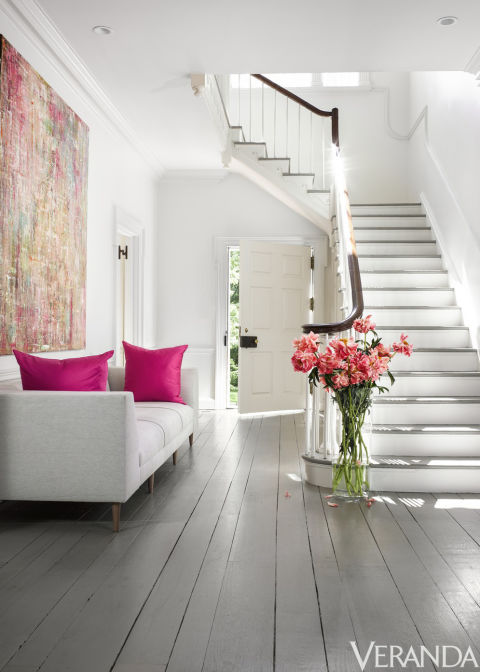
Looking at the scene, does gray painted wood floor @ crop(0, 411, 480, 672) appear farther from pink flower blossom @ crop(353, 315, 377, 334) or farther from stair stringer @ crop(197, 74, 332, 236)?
stair stringer @ crop(197, 74, 332, 236)

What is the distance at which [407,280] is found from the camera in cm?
602

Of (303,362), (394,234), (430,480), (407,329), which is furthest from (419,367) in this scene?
(394,234)

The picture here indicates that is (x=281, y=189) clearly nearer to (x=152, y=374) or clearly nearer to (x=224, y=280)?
(x=224, y=280)

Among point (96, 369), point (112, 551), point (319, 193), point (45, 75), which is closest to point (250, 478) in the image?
point (96, 369)

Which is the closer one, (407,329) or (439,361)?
(439,361)

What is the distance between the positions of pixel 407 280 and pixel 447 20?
2.66 meters

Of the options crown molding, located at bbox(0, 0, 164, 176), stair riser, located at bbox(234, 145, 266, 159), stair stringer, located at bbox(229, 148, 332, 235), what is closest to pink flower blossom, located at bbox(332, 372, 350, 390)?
crown molding, located at bbox(0, 0, 164, 176)

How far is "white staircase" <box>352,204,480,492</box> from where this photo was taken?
3.78 metres

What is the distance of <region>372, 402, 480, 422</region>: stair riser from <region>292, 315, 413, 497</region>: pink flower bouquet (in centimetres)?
69

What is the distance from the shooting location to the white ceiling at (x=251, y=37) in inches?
143

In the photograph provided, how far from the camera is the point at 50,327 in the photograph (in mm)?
4168

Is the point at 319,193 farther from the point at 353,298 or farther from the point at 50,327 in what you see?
the point at 50,327

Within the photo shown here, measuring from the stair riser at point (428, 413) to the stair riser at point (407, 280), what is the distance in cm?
188

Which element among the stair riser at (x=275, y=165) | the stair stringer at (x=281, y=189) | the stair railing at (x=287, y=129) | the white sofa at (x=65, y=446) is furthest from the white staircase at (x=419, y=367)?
the white sofa at (x=65, y=446)
